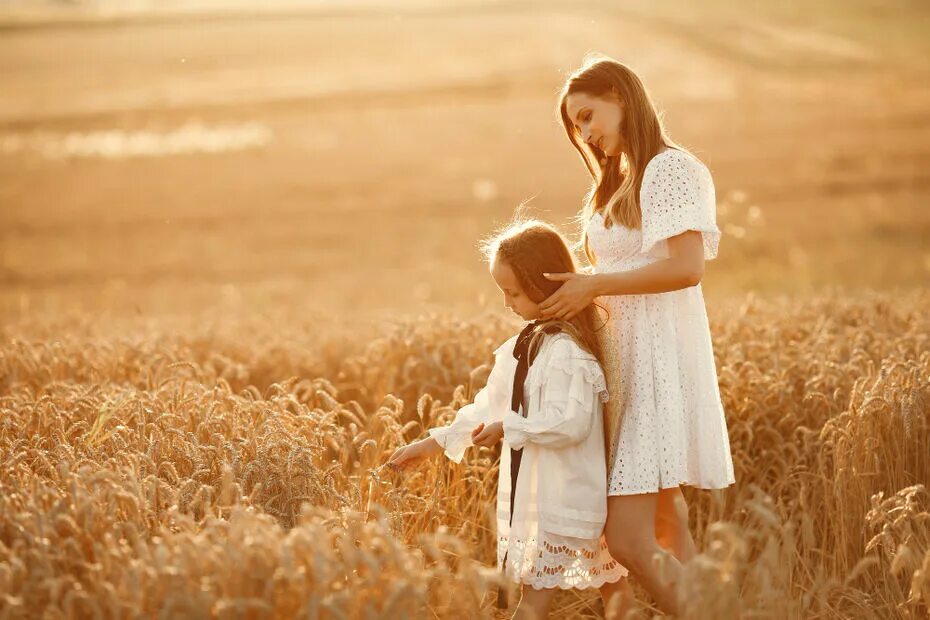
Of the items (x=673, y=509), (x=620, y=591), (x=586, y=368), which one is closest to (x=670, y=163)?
(x=586, y=368)

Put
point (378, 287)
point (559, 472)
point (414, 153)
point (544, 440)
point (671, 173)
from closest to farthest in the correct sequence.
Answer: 1. point (544, 440)
2. point (559, 472)
3. point (671, 173)
4. point (378, 287)
5. point (414, 153)

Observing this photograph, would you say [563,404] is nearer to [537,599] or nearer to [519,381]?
[519,381]

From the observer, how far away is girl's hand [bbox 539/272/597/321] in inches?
158

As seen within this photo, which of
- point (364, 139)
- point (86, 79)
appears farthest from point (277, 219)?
point (86, 79)

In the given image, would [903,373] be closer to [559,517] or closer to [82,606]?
[559,517]

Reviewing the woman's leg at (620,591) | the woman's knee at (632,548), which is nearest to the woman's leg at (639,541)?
the woman's knee at (632,548)

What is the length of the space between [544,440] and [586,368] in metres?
0.30

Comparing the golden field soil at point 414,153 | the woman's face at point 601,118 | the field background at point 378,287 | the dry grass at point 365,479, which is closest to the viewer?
the dry grass at point 365,479

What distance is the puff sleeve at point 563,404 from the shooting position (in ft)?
12.8

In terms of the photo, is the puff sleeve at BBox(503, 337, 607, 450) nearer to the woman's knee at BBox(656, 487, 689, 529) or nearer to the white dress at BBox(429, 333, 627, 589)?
the white dress at BBox(429, 333, 627, 589)

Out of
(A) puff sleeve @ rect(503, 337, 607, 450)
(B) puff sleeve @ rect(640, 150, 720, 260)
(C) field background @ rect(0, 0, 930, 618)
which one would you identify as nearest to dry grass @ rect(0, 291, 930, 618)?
(C) field background @ rect(0, 0, 930, 618)

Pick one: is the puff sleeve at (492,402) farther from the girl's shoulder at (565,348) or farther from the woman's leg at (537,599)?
the woman's leg at (537,599)

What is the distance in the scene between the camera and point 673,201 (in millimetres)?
4066

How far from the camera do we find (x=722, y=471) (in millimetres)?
4172
